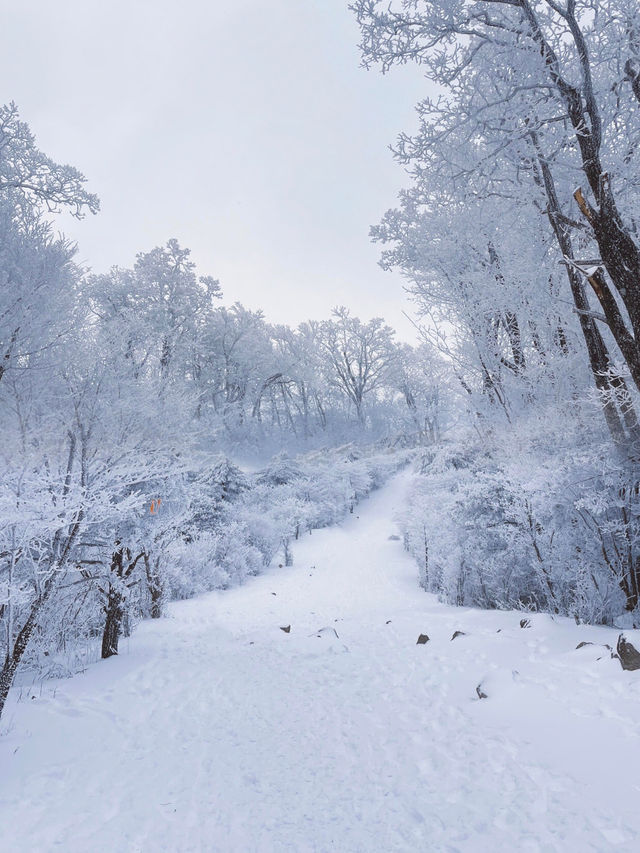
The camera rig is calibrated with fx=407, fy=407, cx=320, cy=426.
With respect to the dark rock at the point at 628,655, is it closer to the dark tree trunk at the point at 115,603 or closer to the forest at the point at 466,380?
the forest at the point at 466,380

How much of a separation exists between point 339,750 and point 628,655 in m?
2.46

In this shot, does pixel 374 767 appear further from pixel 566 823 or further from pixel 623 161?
pixel 623 161

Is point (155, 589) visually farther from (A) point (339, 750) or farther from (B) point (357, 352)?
(B) point (357, 352)

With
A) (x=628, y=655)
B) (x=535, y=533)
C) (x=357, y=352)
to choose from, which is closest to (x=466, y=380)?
(x=535, y=533)

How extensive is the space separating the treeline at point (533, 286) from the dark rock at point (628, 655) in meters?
1.77

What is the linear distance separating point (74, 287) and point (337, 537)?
14.1 m

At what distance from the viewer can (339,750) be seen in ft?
10.1

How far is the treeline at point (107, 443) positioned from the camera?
3.85m

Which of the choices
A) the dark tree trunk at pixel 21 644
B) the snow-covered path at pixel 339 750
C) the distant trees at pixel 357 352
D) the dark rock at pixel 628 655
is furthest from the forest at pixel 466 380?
the distant trees at pixel 357 352

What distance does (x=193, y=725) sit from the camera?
368cm

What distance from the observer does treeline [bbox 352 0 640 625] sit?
13.1 feet

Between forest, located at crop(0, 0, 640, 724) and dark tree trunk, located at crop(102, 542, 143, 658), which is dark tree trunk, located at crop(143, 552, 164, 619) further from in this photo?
dark tree trunk, located at crop(102, 542, 143, 658)

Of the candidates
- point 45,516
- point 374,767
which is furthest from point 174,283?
point 374,767

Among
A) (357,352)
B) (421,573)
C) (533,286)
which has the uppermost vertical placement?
(357,352)
